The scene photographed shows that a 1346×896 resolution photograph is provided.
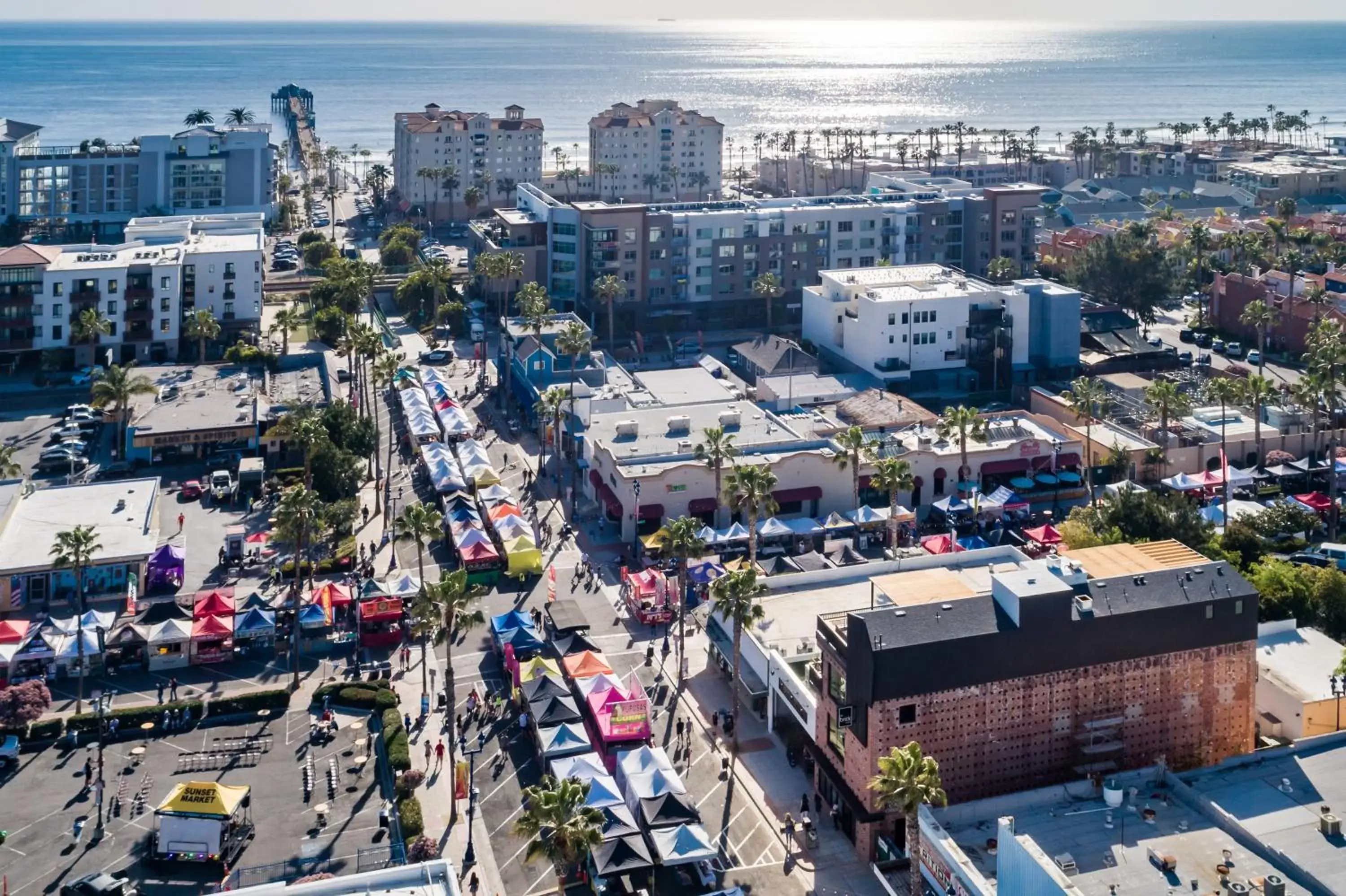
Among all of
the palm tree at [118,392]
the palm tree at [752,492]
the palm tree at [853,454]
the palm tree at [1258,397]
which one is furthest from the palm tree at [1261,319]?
the palm tree at [118,392]

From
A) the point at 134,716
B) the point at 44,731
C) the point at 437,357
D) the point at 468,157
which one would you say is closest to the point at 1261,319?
the point at 437,357

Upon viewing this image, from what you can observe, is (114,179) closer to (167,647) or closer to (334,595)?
(334,595)

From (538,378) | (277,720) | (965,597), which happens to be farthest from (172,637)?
(538,378)

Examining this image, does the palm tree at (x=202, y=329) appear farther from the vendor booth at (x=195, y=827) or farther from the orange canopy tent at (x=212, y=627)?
the vendor booth at (x=195, y=827)

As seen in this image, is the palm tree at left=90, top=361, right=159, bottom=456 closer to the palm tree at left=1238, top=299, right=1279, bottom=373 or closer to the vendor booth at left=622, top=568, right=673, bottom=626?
the vendor booth at left=622, top=568, right=673, bottom=626

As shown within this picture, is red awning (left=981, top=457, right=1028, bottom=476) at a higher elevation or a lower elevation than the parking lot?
higher

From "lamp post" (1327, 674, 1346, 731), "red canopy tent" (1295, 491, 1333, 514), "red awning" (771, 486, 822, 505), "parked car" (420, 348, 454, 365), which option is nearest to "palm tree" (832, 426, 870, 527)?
"red awning" (771, 486, 822, 505)

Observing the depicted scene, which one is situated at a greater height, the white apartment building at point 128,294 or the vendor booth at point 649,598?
the white apartment building at point 128,294

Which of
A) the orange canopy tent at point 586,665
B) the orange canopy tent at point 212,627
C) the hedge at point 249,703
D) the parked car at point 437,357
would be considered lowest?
the hedge at point 249,703
